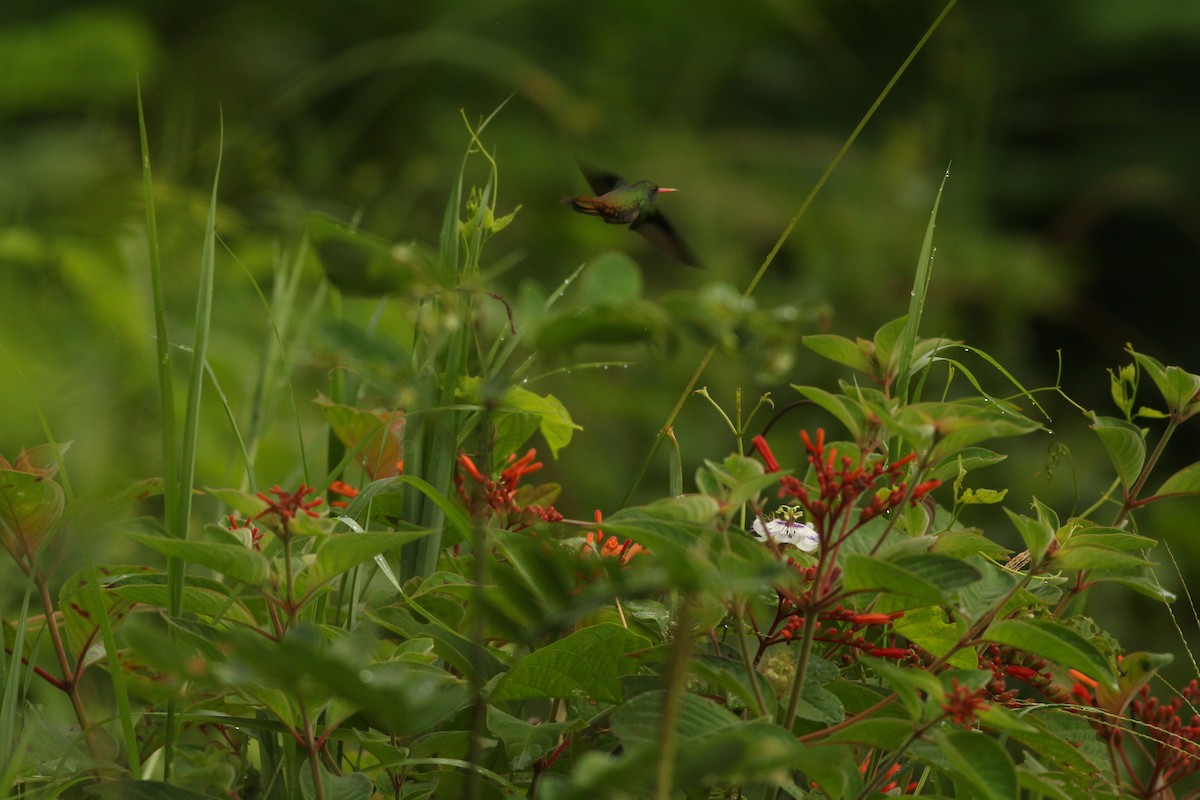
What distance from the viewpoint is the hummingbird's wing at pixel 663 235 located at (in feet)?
1.92

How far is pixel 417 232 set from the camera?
2.33m

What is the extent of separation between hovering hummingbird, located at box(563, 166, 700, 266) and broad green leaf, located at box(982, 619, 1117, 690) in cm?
21

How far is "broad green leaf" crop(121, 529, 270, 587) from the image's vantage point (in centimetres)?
38

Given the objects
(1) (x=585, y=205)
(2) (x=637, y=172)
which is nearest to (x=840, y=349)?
(1) (x=585, y=205)

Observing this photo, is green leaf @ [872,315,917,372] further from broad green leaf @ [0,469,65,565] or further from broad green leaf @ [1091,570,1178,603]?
broad green leaf @ [0,469,65,565]

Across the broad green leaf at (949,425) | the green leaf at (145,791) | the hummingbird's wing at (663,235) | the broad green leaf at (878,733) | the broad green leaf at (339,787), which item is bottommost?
the broad green leaf at (339,787)

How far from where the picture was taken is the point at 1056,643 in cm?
39

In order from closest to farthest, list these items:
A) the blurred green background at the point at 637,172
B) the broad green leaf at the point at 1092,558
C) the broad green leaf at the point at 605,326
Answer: the broad green leaf at the point at 605,326
the broad green leaf at the point at 1092,558
the blurred green background at the point at 637,172

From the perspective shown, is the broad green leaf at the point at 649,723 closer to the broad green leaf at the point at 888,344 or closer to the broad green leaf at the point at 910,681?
the broad green leaf at the point at 910,681

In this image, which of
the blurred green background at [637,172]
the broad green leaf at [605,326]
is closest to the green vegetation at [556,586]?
the broad green leaf at [605,326]

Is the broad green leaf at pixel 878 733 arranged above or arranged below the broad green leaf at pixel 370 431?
above

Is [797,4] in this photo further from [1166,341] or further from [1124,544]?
[1124,544]

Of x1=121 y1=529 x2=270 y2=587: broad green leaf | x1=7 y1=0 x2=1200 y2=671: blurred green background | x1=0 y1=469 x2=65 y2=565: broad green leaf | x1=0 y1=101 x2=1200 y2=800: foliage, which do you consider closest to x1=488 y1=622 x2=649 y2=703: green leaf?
x1=0 y1=101 x2=1200 y2=800: foliage

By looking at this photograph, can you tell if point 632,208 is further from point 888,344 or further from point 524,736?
point 524,736
